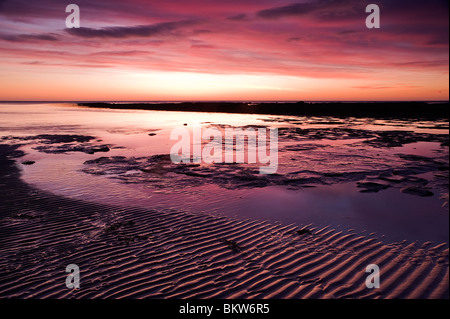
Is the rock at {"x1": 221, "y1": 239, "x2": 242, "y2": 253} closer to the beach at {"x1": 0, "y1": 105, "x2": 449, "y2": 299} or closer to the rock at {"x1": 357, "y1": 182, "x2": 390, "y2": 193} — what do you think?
the beach at {"x1": 0, "y1": 105, "x2": 449, "y2": 299}

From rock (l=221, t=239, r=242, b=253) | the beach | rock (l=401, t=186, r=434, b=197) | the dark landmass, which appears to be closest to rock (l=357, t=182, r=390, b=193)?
the beach

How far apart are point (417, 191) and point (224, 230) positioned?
639 cm

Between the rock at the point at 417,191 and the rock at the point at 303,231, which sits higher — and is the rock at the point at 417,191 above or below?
above

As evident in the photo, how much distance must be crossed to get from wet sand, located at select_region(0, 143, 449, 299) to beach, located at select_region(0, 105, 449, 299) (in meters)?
0.02

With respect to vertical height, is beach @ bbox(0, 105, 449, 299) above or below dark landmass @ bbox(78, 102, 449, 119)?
below

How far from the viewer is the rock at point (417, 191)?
880 centimetres

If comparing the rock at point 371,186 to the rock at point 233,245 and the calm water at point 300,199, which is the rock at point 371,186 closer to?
the calm water at point 300,199

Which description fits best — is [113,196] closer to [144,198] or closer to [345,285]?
[144,198]

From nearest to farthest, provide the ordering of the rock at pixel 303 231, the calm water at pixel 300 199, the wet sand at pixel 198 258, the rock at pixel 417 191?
the wet sand at pixel 198 258, the rock at pixel 303 231, the calm water at pixel 300 199, the rock at pixel 417 191

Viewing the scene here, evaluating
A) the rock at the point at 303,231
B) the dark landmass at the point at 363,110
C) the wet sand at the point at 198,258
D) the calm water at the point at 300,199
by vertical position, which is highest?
the dark landmass at the point at 363,110

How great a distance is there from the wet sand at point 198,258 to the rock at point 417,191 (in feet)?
11.5

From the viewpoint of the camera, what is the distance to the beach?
4695mm

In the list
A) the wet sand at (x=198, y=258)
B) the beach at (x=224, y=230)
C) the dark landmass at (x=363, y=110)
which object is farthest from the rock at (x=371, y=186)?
the dark landmass at (x=363, y=110)

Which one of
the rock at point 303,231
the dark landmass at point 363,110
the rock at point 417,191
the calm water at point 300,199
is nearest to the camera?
the rock at point 303,231
